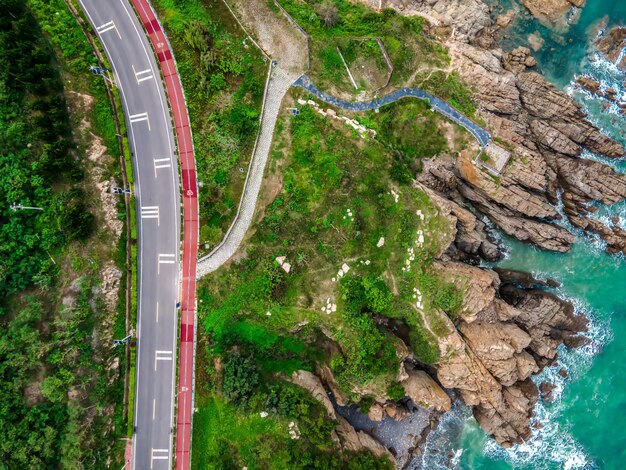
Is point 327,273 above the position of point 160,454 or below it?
above

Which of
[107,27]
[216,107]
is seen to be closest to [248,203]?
[216,107]

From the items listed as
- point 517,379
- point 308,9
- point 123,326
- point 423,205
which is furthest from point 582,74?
point 123,326

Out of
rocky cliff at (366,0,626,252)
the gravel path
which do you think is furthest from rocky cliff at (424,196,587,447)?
the gravel path

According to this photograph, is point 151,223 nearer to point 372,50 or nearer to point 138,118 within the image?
point 138,118

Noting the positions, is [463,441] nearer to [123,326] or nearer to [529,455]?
[529,455]

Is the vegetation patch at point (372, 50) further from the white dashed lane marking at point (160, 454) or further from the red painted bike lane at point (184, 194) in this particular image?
the white dashed lane marking at point (160, 454)
